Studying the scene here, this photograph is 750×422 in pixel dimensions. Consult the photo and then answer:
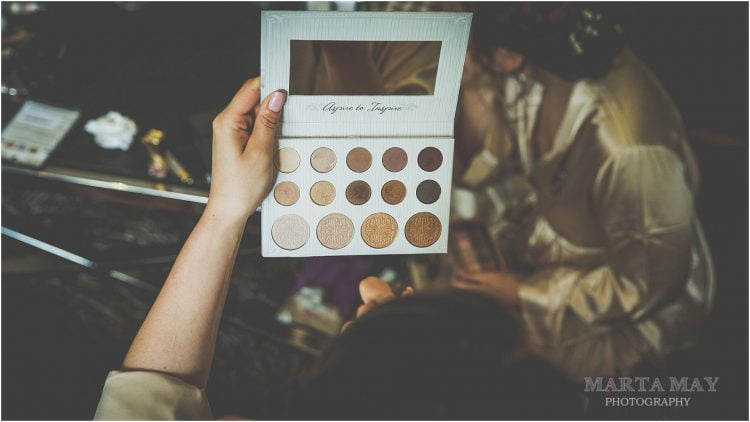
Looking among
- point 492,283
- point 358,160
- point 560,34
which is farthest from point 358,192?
point 560,34

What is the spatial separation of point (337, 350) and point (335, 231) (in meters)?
0.25

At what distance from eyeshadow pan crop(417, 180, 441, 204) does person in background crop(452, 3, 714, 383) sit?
40 cm

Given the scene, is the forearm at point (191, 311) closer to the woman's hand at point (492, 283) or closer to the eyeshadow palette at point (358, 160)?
the eyeshadow palette at point (358, 160)

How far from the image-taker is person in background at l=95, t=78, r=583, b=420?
564 mm

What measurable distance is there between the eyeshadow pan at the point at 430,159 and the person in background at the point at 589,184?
45 centimetres

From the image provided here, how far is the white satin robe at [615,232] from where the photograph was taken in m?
1.14

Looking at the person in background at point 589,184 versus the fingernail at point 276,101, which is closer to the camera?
the fingernail at point 276,101

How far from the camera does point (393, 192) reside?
798 mm

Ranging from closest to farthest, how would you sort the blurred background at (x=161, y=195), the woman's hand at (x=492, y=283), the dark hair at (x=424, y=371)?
the dark hair at (x=424, y=371), the woman's hand at (x=492, y=283), the blurred background at (x=161, y=195)

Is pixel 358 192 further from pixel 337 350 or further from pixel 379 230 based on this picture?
pixel 337 350

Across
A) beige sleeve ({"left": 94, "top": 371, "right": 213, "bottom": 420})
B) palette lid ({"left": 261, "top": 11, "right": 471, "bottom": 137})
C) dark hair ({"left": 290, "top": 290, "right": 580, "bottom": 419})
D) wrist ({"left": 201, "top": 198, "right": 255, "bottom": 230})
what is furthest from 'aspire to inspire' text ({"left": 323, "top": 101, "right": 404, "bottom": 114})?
beige sleeve ({"left": 94, "top": 371, "right": 213, "bottom": 420})

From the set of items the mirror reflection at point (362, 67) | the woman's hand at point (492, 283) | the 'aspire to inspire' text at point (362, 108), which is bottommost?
the woman's hand at point (492, 283)

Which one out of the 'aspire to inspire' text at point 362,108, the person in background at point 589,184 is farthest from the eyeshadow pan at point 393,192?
the person in background at point 589,184

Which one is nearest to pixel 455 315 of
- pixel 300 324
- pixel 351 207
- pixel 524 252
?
pixel 351 207
